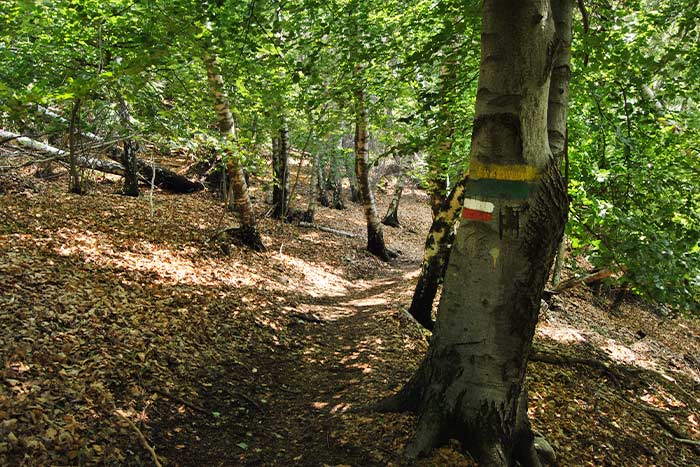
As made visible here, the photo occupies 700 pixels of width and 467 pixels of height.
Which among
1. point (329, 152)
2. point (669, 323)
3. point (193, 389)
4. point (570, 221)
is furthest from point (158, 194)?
point (669, 323)

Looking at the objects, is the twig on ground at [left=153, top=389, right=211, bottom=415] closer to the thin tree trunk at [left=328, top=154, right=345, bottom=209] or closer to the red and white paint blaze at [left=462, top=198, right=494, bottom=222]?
the red and white paint blaze at [left=462, top=198, right=494, bottom=222]

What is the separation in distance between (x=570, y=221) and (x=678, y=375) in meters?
5.30

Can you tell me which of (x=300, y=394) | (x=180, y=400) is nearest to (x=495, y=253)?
(x=300, y=394)

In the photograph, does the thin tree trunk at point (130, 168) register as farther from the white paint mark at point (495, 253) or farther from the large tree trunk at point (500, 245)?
the white paint mark at point (495, 253)

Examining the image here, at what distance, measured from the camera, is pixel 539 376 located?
551 cm

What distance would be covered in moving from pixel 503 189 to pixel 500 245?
40 cm

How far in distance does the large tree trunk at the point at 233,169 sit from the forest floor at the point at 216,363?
566 mm

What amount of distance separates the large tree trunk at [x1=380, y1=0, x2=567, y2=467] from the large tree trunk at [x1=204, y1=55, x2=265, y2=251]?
526 centimetres

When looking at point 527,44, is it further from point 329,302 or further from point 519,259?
point 329,302

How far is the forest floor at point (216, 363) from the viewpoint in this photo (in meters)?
3.33

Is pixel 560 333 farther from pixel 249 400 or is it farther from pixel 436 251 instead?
pixel 249 400

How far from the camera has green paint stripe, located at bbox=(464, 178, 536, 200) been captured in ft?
9.21

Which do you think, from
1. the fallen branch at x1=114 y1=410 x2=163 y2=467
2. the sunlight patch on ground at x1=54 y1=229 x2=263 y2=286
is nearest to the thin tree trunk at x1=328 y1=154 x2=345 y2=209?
the sunlight patch on ground at x1=54 y1=229 x2=263 y2=286

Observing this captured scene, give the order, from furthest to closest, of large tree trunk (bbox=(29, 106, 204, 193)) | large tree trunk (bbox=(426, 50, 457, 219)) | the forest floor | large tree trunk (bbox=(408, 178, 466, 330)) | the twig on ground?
large tree trunk (bbox=(29, 106, 204, 193))
large tree trunk (bbox=(408, 178, 466, 330))
large tree trunk (bbox=(426, 50, 457, 219))
the twig on ground
the forest floor
